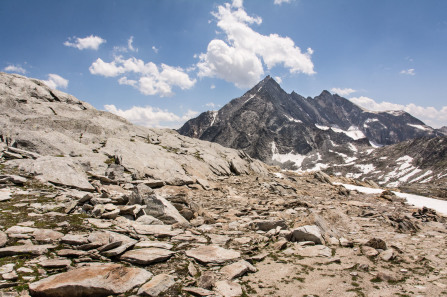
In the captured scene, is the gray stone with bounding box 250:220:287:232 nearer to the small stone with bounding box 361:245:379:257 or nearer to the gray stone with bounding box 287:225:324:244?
the gray stone with bounding box 287:225:324:244

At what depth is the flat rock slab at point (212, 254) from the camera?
8.09 metres

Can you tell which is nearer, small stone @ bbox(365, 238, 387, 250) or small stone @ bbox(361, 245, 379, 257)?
small stone @ bbox(361, 245, 379, 257)

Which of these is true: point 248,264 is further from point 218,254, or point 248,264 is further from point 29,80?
point 29,80

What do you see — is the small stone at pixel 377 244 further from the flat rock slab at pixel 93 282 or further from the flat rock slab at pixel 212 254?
the flat rock slab at pixel 93 282

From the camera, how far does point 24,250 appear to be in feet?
22.2

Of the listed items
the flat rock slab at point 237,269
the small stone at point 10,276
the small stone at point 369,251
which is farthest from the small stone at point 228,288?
the small stone at point 369,251

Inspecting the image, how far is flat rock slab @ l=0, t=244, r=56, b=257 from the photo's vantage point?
6520 millimetres

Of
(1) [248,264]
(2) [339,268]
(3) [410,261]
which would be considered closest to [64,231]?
(1) [248,264]

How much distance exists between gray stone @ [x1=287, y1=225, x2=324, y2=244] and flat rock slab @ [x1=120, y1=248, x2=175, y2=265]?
5982 millimetres

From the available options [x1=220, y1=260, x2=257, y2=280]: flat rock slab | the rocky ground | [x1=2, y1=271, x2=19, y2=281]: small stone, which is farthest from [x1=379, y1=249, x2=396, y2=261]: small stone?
[x1=2, y1=271, x2=19, y2=281]: small stone

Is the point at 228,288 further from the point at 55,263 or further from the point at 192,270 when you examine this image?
the point at 55,263

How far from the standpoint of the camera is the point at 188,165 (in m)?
34.6

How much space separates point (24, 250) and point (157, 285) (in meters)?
4.13

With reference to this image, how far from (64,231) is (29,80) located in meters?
47.4
